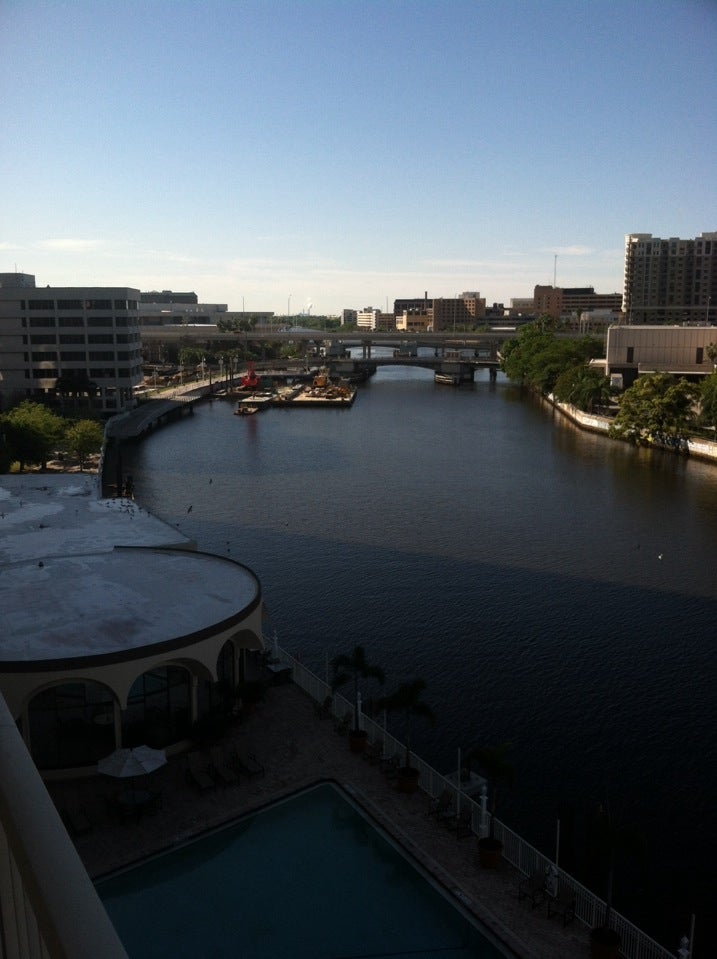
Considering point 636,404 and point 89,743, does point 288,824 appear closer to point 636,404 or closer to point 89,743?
point 89,743

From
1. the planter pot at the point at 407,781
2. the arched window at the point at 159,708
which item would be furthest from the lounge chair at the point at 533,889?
the arched window at the point at 159,708

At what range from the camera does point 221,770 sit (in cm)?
1919

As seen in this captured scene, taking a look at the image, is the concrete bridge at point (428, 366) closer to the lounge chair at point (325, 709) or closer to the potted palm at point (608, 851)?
the lounge chair at point (325, 709)

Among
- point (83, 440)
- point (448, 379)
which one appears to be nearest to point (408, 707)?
point (83, 440)

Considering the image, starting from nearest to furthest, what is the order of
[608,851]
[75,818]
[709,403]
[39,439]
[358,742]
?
[608,851] < [75,818] < [358,742] < [39,439] < [709,403]

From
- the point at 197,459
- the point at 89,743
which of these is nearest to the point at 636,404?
the point at 197,459

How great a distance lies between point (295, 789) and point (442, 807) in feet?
10.4

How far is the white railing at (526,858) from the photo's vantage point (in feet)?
46.1

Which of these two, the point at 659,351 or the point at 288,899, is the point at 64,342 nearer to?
the point at 659,351

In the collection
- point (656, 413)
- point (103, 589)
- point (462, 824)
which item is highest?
point (656, 413)

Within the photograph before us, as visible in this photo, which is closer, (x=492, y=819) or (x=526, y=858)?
(x=526, y=858)

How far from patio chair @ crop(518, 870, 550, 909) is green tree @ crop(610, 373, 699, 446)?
191ft

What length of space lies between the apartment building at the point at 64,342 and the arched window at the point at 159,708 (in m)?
69.5

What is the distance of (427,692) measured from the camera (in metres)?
25.4
